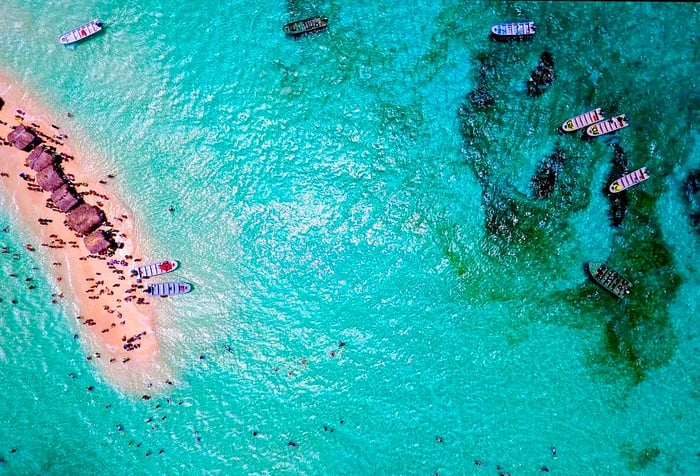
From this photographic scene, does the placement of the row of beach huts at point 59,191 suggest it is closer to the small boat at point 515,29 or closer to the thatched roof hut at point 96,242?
the thatched roof hut at point 96,242

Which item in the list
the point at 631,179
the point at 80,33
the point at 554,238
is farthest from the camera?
the point at 554,238

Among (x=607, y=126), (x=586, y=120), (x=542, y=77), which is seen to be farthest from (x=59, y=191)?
(x=607, y=126)

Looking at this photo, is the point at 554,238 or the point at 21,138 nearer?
the point at 21,138

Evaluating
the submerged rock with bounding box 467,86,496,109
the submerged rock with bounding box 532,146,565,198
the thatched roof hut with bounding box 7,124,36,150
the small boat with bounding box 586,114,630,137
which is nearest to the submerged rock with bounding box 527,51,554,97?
the submerged rock with bounding box 467,86,496,109

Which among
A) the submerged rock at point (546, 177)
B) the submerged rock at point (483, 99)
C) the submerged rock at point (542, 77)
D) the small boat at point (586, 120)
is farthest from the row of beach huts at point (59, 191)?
the small boat at point (586, 120)

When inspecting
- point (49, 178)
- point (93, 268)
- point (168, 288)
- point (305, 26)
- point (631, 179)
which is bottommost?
point (631, 179)

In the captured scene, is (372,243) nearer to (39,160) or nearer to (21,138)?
(39,160)

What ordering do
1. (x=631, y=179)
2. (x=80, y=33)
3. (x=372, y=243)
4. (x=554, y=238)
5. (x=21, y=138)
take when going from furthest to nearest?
(x=372, y=243) < (x=554, y=238) < (x=80, y=33) < (x=631, y=179) < (x=21, y=138)
